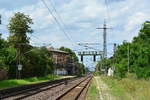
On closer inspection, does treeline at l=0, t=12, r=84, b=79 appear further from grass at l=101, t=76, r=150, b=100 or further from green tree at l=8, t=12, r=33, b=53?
grass at l=101, t=76, r=150, b=100

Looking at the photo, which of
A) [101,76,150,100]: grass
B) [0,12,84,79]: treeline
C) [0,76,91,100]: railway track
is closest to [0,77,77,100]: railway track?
[0,76,91,100]: railway track

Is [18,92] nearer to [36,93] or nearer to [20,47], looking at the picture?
[36,93]

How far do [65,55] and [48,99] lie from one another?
159 meters

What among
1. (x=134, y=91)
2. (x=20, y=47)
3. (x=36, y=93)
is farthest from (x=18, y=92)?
(x=20, y=47)

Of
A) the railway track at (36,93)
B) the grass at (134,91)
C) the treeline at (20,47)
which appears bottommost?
the railway track at (36,93)

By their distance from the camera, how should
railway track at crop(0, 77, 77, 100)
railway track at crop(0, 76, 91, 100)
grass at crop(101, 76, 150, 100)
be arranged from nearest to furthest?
grass at crop(101, 76, 150, 100) → railway track at crop(0, 76, 91, 100) → railway track at crop(0, 77, 77, 100)

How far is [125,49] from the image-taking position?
6425 centimetres

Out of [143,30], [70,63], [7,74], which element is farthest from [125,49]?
[70,63]

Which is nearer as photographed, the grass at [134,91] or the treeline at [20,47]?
the grass at [134,91]

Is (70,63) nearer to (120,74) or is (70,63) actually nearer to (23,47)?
(23,47)

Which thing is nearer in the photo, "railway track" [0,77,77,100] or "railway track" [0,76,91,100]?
"railway track" [0,76,91,100]

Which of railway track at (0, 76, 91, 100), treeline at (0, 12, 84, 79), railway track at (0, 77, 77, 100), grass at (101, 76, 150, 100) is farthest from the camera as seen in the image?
treeline at (0, 12, 84, 79)

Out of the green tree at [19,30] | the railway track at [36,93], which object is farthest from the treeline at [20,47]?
the railway track at [36,93]

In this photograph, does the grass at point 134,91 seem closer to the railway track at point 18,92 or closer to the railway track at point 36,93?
the railway track at point 36,93
